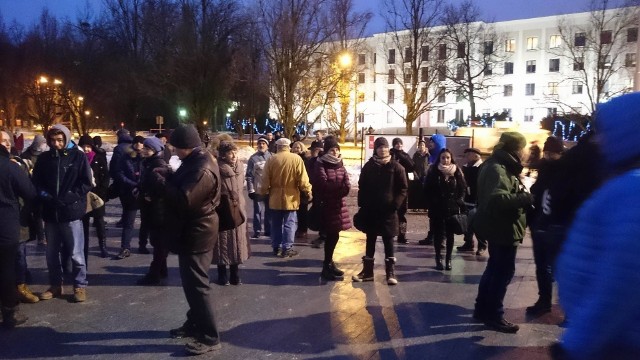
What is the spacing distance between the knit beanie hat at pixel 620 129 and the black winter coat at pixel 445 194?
19.5ft

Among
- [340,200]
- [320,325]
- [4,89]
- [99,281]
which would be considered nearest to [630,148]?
[320,325]

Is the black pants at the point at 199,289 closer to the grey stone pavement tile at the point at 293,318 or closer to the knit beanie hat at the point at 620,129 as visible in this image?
the grey stone pavement tile at the point at 293,318

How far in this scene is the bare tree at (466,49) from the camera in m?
43.5

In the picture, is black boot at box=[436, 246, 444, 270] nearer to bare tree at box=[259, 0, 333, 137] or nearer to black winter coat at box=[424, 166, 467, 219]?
black winter coat at box=[424, 166, 467, 219]

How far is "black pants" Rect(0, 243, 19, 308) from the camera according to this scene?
5059 millimetres

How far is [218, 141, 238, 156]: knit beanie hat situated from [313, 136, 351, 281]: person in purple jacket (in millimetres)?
1116

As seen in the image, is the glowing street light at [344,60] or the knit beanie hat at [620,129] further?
the glowing street light at [344,60]

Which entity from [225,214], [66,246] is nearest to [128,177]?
[66,246]

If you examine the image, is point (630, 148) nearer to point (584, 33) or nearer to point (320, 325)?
point (320, 325)

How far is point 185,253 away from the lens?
4.57 metres

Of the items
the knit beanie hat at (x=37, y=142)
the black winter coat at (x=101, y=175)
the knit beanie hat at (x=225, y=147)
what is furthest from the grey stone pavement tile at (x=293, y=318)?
the knit beanie hat at (x=37, y=142)

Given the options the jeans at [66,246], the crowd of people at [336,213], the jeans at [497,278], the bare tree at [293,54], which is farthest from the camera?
the bare tree at [293,54]

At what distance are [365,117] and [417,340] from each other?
63461 millimetres

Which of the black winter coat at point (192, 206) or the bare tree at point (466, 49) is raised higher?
the bare tree at point (466, 49)
